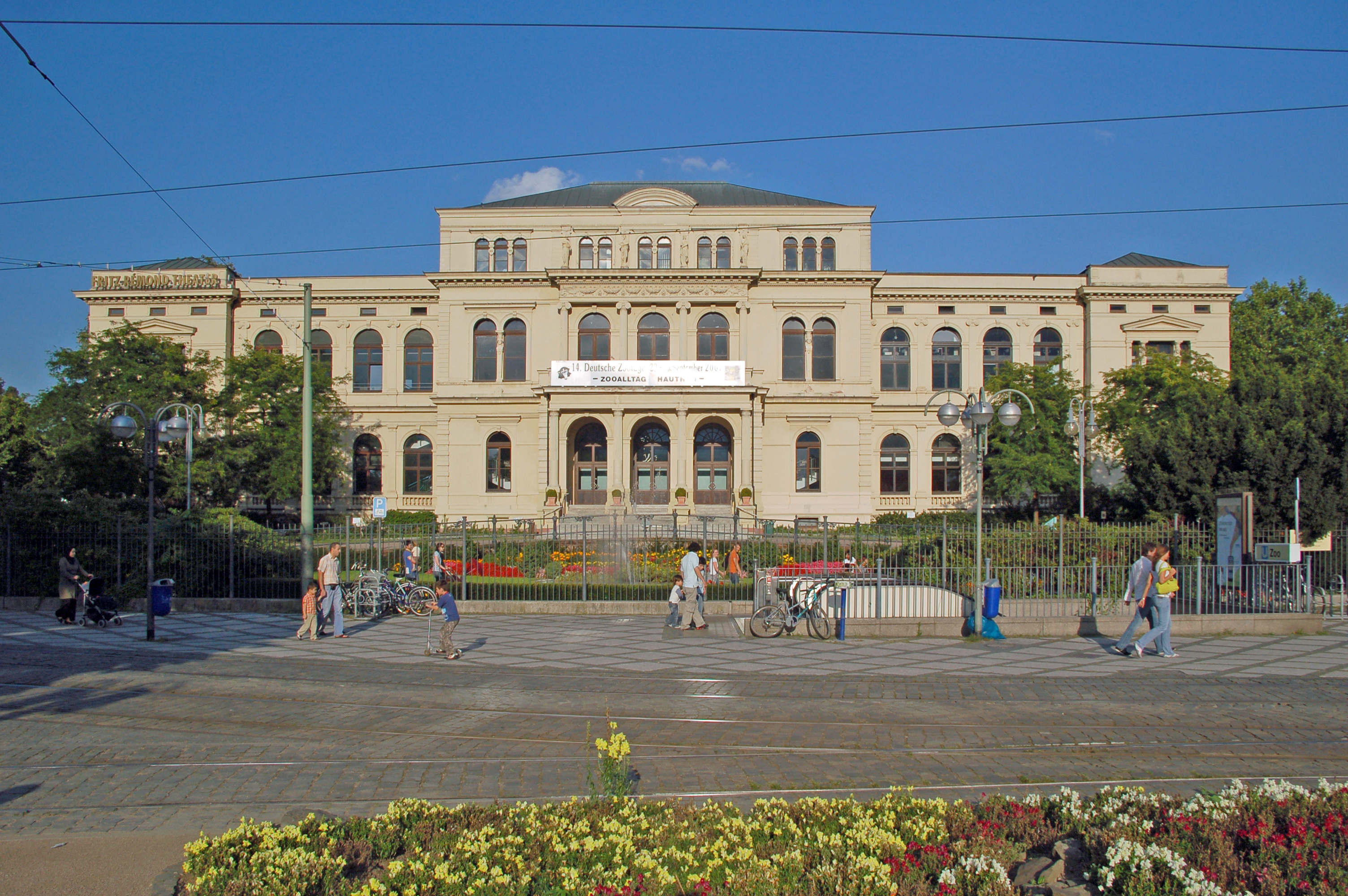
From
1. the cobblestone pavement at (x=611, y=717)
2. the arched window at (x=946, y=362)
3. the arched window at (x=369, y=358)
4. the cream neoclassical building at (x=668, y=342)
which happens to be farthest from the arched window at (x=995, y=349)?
the cobblestone pavement at (x=611, y=717)

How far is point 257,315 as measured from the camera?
50531 millimetres

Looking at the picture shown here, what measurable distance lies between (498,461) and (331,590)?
32137 millimetres

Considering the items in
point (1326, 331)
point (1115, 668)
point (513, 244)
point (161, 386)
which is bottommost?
point (1115, 668)

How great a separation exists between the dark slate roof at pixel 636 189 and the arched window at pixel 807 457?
12.8 metres

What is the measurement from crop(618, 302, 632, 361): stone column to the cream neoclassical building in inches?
6.2

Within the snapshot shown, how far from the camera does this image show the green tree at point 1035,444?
3944 centimetres

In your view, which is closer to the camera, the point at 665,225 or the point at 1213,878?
the point at 1213,878

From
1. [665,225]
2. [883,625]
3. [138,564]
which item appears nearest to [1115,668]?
[883,625]

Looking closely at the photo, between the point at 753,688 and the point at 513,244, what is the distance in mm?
41043

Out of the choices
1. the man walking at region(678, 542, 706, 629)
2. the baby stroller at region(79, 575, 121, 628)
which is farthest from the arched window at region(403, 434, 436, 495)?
the man walking at region(678, 542, 706, 629)

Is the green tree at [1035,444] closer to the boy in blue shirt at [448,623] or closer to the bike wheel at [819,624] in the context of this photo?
the bike wheel at [819,624]

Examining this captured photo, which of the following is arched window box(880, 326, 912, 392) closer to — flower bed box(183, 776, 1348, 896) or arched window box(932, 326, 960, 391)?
arched window box(932, 326, 960, 391)

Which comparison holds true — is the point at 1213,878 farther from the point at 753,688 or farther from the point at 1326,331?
the point at 1326,331

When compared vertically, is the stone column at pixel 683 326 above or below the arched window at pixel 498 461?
above
